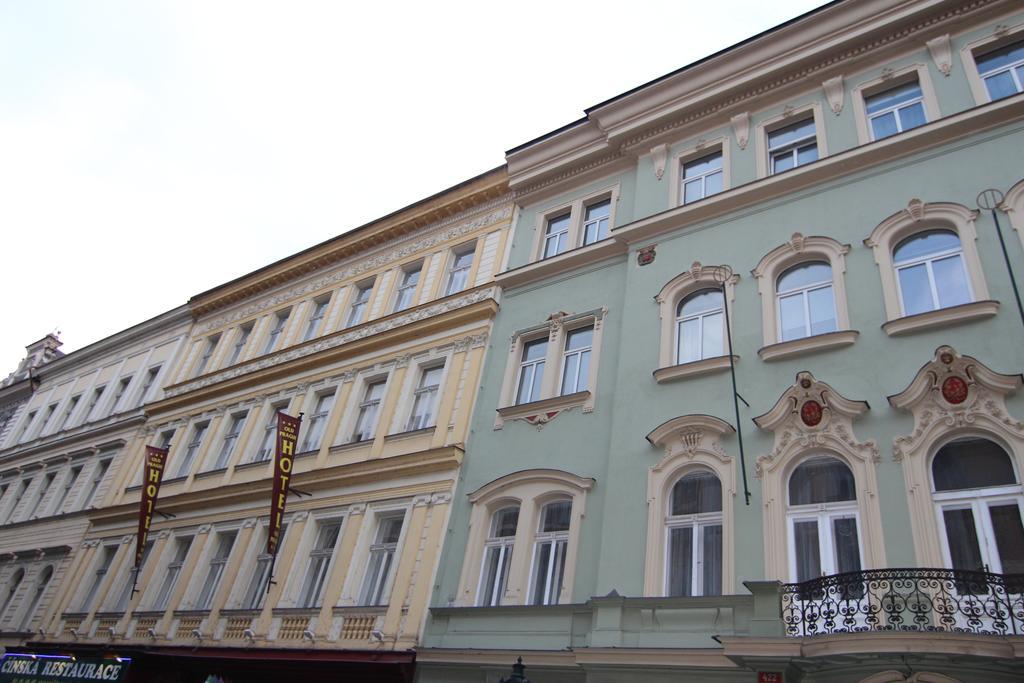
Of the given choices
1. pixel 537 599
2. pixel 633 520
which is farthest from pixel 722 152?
pixel 537 599

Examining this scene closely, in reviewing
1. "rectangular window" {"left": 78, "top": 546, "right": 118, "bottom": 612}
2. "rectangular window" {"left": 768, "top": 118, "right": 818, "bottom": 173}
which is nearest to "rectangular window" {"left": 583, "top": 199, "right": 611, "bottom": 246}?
"rectangular window" {"left": 768, "top": 118, "right": 818, "bottom": 173}

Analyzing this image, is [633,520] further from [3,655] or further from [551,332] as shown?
[3,655]

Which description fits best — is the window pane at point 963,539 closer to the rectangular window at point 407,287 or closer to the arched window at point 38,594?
the rectangular window at point 407,287

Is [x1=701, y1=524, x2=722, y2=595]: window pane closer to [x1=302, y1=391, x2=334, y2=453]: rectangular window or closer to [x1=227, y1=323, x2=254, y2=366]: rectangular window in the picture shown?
[x1=302, y1=391, x2=334, y2=453]: rectangular window

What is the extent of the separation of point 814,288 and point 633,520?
510 centimetres

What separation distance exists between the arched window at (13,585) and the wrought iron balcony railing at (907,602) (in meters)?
24.7

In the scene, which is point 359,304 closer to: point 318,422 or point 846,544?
point 318,422

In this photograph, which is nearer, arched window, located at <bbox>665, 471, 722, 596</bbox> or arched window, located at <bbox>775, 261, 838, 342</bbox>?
arched window, located at <bbox>665, 471, 722, 596</bbox>

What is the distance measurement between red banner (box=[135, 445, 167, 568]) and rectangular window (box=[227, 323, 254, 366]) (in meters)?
4.61

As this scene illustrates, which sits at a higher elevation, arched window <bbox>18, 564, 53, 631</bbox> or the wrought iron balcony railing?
arched window <bbox>18, 564, 53, 631</bbox>

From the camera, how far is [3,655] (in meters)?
21.3

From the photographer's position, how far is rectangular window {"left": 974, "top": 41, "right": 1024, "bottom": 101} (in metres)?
13.0

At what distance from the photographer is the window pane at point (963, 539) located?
9.24 meters

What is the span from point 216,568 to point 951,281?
1706 cm
